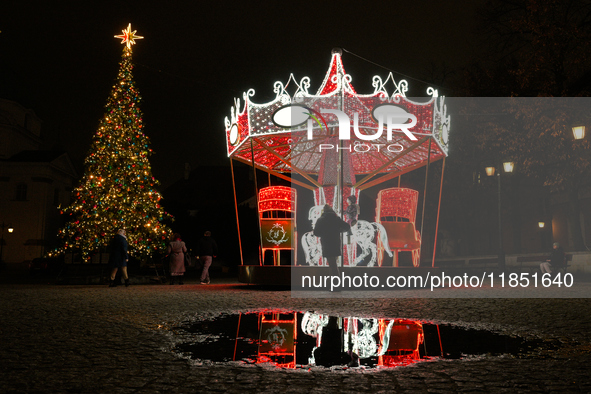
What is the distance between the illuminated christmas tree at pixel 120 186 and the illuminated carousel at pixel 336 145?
5512 millimetres

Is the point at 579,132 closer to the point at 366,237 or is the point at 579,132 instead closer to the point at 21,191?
→ the point at 366,237

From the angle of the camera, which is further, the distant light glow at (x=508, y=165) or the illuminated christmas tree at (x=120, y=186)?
the distant light glow at (x=508, y=165)

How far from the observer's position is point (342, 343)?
16.9ft

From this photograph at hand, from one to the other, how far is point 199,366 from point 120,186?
16.5 metres

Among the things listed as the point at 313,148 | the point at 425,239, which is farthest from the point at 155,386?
the point at 425,239

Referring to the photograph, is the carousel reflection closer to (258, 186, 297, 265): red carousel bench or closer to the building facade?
(258, 186, 297, 265): red carousel bench

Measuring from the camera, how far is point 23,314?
7.56 m

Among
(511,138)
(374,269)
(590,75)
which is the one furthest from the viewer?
(511,138)

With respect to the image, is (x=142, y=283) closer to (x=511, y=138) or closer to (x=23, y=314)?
(x=23, y=314)

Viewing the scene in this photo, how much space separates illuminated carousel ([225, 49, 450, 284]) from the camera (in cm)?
1300

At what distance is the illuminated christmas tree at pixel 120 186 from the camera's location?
19156 mm

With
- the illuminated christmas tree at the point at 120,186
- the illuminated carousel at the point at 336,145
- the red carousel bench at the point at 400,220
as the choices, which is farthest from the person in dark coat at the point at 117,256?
the red carousel bench at the point at 400,220

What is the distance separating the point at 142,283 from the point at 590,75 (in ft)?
53.4

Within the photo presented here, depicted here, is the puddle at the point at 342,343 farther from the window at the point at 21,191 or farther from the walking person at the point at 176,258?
the window at the point at 21,191
